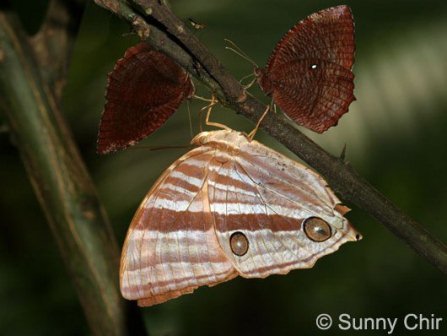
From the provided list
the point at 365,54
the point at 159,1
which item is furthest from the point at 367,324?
the point at 159,1

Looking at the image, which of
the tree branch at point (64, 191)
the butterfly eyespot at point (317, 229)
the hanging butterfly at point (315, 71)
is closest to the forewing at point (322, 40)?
the hanging butterfly at point (315, 71)

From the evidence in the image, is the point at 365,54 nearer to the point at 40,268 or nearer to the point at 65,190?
the point at 65,190

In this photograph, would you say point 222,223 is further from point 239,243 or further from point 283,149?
point 283,149

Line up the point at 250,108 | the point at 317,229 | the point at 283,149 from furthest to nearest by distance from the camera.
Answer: the point at 283,149, the point at 317,229, the point at 250,108

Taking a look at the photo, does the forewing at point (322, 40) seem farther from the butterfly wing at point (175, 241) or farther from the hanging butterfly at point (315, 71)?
the butterfly wing at point (175, 241)

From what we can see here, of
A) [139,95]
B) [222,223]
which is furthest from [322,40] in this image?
[222,223]
